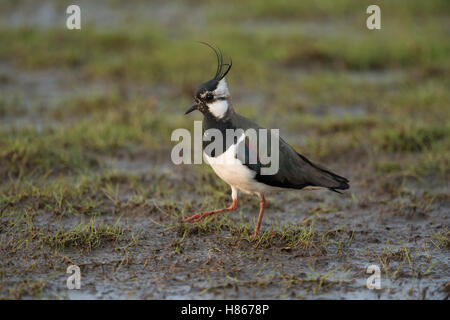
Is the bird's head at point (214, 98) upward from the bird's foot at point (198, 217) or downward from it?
upward

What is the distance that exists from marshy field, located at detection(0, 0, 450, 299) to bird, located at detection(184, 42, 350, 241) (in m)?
0.37

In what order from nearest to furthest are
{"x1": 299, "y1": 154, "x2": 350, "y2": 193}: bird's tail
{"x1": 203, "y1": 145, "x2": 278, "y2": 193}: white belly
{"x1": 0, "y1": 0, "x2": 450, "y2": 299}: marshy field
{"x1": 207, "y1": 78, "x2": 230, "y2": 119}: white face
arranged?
{"x1": 0, "y1": 0, "x2": 450, "y2": 299}: marshy field
{"x1": 203, "y1": 145, "x2": 278, "y2": 193}: white belly
{"x1": 207, "y1": 78, "x2": 230, "y2": 119}: white face
{"x1": 299, "y1": 154, "x2": 350, "y2": 193}: bird's tail

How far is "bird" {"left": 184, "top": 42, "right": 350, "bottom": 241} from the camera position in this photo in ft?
14.5

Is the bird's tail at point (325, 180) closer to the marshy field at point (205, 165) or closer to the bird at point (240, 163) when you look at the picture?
the bird at point (240, 163)

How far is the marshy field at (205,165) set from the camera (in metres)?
4.27

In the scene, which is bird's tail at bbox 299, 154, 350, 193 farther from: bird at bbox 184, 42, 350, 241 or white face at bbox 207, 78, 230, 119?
white face at bbox 207, 78, 230, 119

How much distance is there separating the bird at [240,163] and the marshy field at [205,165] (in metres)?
0.37

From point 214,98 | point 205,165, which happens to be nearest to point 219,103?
point 214,98

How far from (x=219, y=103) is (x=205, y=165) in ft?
5.62

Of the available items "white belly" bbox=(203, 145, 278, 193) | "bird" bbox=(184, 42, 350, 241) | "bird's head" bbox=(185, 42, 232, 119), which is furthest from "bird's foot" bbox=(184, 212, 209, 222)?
"bird's head" bbox=(185, 42, 232, 119)

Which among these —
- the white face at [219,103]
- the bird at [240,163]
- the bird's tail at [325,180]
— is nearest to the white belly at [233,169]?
the bird at [240,163]

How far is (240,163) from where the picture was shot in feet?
14.4

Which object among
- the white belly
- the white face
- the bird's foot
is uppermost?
the white face

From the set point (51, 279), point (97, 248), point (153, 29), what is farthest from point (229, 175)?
point (153, 29)
